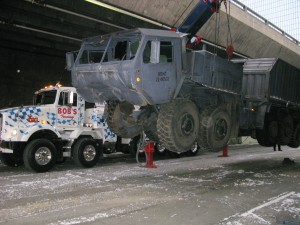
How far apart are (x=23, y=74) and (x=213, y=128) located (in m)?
14.5

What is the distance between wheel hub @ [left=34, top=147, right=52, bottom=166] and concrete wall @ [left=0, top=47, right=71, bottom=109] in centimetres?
779

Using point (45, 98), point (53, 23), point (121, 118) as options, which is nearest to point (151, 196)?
point (121, 118)

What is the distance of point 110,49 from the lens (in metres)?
6.57

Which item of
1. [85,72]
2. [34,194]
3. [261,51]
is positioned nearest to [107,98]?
[85,72]

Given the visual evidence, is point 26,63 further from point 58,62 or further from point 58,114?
point 58,114

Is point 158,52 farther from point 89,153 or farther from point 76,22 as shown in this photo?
point 76,22

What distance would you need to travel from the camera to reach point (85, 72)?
6848 millimetres

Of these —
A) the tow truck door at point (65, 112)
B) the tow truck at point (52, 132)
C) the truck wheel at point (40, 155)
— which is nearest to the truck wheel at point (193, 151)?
the tow truck at point (52, 132)

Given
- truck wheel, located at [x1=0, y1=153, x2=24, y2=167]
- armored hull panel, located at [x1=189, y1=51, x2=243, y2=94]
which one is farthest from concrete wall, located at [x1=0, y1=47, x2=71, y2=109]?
armored hull panel, located at [x1=189, y1=51, x2=243, y2=94]

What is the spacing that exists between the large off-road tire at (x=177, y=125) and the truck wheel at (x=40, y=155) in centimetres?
592

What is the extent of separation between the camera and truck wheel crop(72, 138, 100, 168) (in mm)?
12250

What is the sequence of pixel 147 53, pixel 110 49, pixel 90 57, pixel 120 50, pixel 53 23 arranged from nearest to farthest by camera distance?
pixel 147 53 < pixel 120 50 < pixel 110 49 < pixel 90 57 < pixel 53 23

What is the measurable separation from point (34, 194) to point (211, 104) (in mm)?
4443

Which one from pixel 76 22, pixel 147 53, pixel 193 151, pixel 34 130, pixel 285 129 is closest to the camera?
pixel 147 53
